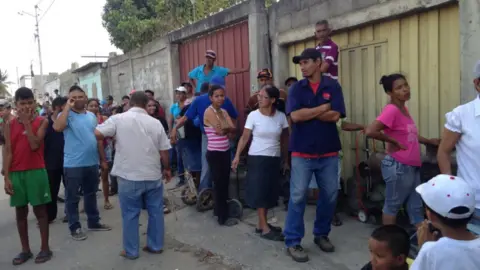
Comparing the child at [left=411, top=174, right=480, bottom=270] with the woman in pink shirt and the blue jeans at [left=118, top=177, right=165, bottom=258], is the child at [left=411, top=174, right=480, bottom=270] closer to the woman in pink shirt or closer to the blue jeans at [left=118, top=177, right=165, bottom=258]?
the woman in pink shirt

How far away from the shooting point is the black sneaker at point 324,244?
14.6 ft

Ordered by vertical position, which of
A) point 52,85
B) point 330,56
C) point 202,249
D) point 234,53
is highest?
point 52,85

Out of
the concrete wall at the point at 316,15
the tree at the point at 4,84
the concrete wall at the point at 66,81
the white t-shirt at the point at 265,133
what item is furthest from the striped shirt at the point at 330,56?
the tree at the point at 4,84

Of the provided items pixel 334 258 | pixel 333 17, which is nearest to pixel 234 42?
pixel 333 17

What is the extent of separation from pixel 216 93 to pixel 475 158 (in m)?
3.36

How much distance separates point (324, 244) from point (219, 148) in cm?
178

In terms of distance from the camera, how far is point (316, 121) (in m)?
4.18

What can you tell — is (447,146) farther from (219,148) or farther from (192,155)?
(192,155)

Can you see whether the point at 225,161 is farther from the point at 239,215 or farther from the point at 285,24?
the point at 285,24

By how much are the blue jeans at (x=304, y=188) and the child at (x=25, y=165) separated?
258 cm

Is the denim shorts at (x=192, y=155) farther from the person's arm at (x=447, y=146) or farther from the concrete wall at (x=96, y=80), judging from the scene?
the concrete wall at (x=96, y=80)

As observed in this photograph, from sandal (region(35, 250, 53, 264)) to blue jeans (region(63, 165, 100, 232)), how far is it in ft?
2.18

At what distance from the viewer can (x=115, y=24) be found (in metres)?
20.5

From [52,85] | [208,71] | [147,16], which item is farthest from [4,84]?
[208,71]
